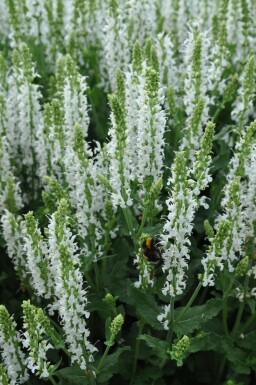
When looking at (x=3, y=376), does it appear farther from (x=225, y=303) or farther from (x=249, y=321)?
(x=249, y=321)

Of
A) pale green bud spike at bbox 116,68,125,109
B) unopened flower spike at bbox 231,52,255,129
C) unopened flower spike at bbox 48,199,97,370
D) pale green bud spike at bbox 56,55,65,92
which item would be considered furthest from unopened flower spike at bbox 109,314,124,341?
pale green bud spike at bbox 56,55,65,92

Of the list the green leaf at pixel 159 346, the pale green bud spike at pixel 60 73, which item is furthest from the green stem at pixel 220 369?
the pale green bud spike at pixel 60 73

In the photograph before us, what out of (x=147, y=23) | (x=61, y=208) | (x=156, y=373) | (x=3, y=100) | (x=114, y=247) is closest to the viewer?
(x=61, y=208)

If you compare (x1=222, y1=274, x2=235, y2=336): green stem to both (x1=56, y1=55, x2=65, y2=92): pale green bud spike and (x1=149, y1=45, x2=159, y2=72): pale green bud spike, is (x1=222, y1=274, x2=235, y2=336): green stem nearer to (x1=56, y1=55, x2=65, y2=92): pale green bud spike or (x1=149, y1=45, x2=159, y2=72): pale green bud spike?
(x1=149, y1=45, x2=159, y2=72): pale green bud spike

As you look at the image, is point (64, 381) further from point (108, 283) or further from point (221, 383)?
point (221, 383)

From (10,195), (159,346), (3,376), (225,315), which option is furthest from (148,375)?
(10,195)

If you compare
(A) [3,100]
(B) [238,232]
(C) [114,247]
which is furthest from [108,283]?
(A) [3,100]
